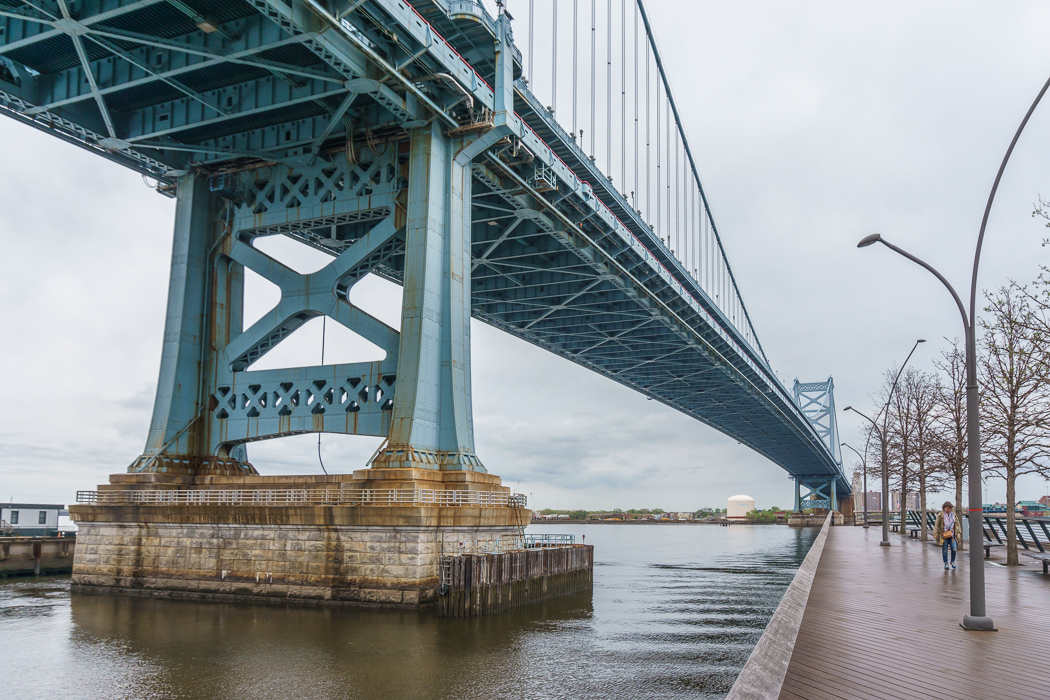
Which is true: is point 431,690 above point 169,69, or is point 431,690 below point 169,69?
below

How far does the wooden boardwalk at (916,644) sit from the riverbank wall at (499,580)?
9.28m

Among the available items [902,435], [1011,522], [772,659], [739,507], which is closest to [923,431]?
[902,435]

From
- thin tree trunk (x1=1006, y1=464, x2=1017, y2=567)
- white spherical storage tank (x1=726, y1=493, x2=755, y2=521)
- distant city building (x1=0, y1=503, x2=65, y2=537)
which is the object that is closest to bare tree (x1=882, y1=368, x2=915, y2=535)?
thin tree trunk (x1=1006, y1=464, x2=1017, y2=567)

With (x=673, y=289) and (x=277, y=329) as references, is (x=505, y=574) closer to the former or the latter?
(x=277, y=329)

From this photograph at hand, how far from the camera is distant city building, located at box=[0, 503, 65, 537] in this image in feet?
170

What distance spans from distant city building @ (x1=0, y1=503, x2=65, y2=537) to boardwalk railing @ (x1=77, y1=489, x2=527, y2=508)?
29.7 metres

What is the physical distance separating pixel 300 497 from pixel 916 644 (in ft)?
63.3

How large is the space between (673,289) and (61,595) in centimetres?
3556

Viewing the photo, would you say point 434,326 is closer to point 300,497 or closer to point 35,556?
point 300,497

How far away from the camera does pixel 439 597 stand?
872 inches

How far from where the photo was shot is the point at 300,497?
25.2 meters

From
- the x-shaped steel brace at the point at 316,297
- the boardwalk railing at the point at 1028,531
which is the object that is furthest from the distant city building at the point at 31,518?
the boardwalk railing at the point at 1028,531

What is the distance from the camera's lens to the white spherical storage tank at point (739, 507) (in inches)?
7318

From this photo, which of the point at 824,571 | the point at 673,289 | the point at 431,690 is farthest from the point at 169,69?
the point at 673,289
